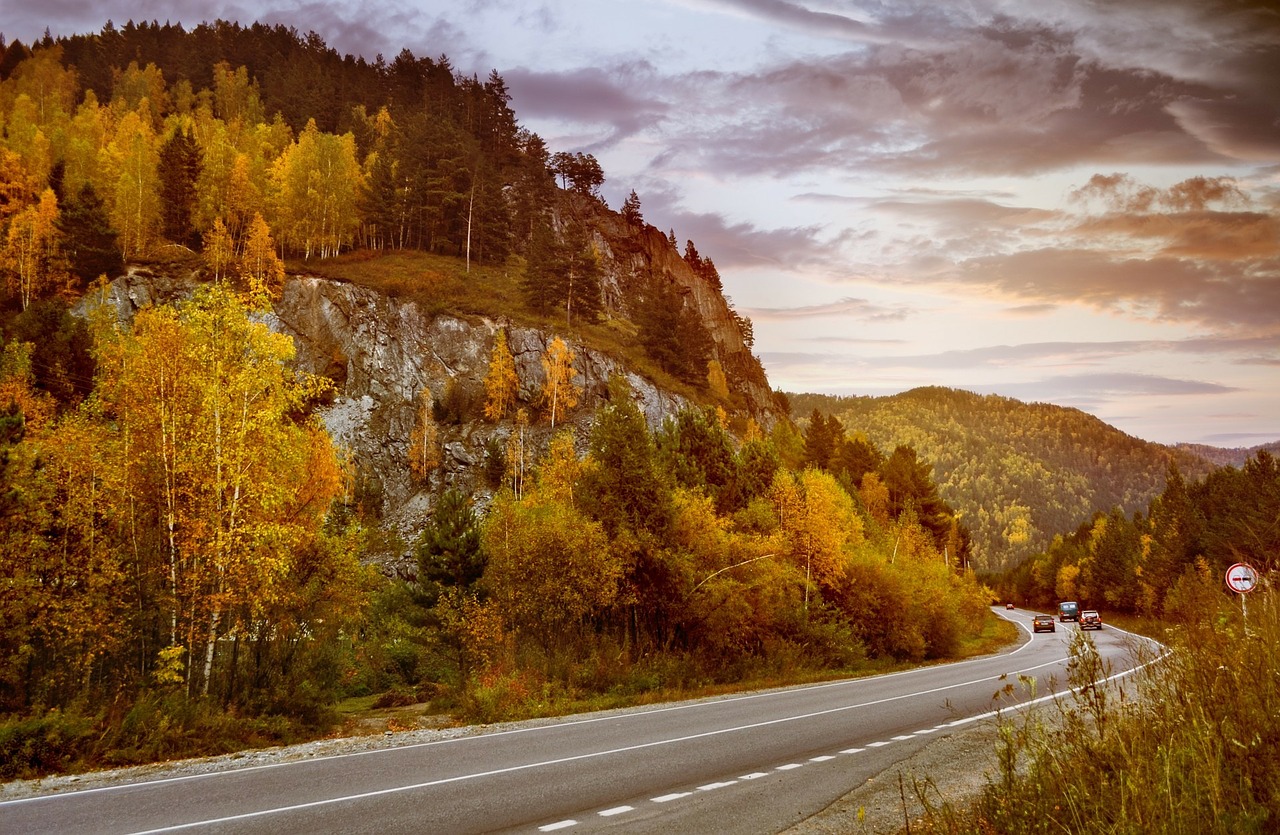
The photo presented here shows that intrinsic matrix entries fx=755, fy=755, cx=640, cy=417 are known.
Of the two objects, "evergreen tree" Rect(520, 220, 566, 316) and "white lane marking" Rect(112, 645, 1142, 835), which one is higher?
"evergreen tree" Rect(520, 220, 566, 316)

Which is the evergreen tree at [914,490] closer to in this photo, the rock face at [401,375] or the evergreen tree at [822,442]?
the evergreen tree at [822,442]

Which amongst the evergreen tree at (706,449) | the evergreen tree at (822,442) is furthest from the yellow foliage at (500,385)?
the evergreen tree at (706,449)

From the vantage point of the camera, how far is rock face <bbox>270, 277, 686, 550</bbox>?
73.4 metres

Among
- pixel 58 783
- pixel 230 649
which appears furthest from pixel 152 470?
pixel 58 783

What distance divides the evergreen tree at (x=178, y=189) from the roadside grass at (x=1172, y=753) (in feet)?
330

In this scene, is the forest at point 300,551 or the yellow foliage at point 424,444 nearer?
the forest at point 300,551

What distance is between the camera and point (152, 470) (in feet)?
56.1

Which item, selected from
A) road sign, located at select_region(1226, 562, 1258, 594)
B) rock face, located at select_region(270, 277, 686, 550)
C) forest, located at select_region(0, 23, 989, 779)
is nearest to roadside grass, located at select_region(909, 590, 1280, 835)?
forest, located at select_region(0, 23, 989, 779)

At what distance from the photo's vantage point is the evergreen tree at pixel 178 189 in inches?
3403

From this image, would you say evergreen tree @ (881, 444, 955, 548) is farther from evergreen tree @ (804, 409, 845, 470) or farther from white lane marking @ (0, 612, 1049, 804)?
white lane marking @ (0, 612, 1049, 804)

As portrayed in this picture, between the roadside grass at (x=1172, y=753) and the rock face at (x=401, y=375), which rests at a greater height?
the rock face at (x=401, y=375)

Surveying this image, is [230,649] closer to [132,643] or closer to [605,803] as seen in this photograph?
[132,643]

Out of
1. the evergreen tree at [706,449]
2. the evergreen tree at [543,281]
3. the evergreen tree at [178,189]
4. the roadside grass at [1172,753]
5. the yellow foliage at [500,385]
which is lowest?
the roadside grass at [1172,753]

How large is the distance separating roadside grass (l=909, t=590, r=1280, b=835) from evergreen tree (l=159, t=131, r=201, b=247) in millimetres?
100661
